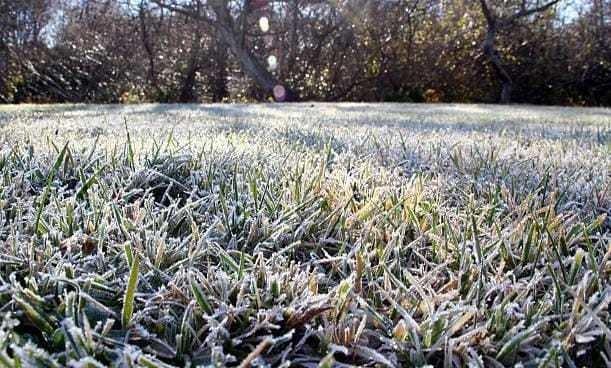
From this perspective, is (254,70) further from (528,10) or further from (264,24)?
(528,10)

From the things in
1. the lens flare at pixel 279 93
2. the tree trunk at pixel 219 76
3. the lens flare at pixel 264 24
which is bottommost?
the lens flare at pixel 279 93

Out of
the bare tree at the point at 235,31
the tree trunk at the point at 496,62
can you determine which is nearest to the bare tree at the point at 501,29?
the tree trunk at the point at 496,62

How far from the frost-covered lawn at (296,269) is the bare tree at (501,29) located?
8.91 m

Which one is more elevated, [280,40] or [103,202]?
[280,40]

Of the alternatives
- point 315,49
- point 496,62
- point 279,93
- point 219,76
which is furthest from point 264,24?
point 496,62

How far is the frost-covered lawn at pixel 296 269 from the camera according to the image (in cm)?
63

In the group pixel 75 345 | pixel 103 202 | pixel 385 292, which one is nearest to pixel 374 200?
pixel 385 292

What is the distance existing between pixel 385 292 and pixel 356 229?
10.7 inches

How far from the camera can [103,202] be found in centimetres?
101

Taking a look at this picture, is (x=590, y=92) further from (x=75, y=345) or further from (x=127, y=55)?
(x=75, y=345)

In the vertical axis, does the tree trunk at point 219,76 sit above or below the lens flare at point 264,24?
below

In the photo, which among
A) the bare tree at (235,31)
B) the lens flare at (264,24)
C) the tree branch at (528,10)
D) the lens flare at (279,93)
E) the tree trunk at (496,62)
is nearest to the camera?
the tree branch at (528,10)

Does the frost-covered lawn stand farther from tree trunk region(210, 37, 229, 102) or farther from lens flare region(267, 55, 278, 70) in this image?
tree trunk region(210, 37, 229, 102)

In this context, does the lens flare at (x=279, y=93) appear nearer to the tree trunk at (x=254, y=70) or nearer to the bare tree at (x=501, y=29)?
the tree trunk at (x=254, y=70)
